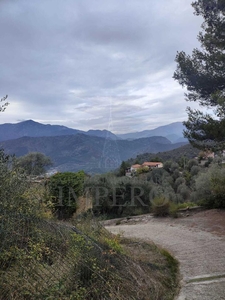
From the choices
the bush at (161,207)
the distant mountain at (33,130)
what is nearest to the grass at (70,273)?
the bush at (161,207)

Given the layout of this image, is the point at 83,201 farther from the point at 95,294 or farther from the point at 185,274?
the point at 95,294

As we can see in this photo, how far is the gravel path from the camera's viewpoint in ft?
9.95

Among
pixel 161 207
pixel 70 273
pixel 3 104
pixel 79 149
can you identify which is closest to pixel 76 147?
pixel 79 149

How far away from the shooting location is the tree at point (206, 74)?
5512 mm

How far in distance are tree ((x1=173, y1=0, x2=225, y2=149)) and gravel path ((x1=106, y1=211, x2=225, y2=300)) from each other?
2257 mm

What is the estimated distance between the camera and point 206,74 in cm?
598

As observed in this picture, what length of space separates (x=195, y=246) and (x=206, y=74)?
4.20 m

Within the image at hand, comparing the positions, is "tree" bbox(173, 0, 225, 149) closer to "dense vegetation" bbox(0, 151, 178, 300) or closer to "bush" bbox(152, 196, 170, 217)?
"bush" bbox(152, 196, 170, 217)

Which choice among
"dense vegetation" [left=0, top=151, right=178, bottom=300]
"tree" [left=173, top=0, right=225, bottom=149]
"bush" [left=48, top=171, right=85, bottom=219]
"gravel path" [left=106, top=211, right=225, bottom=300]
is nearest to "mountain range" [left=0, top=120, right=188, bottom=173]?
"bush" [left=48, top=171, right=85, bottom=219]

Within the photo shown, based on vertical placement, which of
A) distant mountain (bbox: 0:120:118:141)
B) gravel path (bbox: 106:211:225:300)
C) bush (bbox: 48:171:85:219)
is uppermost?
distant mountain (bbox: 0:120:118:141)

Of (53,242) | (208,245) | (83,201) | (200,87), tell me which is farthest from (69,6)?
(83,201)

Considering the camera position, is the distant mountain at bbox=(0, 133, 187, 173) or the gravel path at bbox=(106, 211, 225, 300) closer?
the gravel path at bbox=(106, 211, 225, 300)

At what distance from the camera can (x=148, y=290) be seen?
8.91 ft

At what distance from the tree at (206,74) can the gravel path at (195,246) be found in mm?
2257
